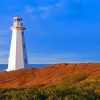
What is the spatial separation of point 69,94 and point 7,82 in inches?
726

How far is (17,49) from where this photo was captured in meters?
46.6

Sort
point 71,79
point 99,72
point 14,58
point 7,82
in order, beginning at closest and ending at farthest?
point 71,79
point 99,72
point 7,82
point 14,58

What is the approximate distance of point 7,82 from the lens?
102 feet

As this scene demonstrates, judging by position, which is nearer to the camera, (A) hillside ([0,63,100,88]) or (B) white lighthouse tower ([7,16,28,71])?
(A) hillside ([0,63,100,88])

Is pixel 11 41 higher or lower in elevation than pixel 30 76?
higher

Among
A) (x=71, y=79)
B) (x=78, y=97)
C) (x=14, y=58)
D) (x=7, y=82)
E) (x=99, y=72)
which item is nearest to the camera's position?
(x=78, y=97)

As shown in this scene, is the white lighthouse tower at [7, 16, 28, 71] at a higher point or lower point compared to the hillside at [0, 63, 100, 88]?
higher

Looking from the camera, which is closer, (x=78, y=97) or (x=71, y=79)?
(x=78, y=97)

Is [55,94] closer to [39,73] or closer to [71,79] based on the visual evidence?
[71,79]

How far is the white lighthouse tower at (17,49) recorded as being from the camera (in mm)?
46406

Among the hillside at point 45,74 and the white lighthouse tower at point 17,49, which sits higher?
the white lighthouse tower at point 17,49

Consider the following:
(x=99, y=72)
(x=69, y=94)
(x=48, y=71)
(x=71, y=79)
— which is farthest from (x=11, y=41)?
(x=69, y=94)

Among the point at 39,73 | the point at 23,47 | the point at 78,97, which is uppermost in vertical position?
the point at 23,47

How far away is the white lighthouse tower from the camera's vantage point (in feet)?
152
